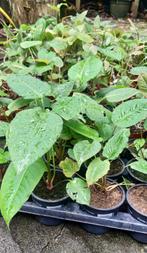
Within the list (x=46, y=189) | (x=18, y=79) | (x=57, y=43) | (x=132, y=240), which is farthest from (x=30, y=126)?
(x=57, y=43)

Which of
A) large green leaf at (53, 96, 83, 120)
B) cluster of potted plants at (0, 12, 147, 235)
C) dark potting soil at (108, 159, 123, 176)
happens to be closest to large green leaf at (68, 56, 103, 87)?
cluster of potted plants at (0, 12, 147, 235)

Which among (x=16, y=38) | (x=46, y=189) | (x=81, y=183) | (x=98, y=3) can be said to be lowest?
(x=98, y=3)

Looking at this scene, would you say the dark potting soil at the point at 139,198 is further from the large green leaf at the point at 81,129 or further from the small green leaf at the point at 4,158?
the small green leaf at the point at 4,158

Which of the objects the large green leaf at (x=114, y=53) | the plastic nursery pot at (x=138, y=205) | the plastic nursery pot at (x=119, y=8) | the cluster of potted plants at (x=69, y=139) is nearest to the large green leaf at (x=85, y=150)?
the cluster of potted plants at (x=69, y=139)

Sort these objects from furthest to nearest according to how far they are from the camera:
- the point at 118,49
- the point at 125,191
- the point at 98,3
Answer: the point at 98,3 → the point at 118,49 → the point at 125,191

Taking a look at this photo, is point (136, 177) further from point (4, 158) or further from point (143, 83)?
point (4, 158)

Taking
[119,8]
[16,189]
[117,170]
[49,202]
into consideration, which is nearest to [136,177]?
[117,170]

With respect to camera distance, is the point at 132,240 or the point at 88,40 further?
the point at 88,40

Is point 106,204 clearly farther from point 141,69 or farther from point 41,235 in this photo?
point 141,69
